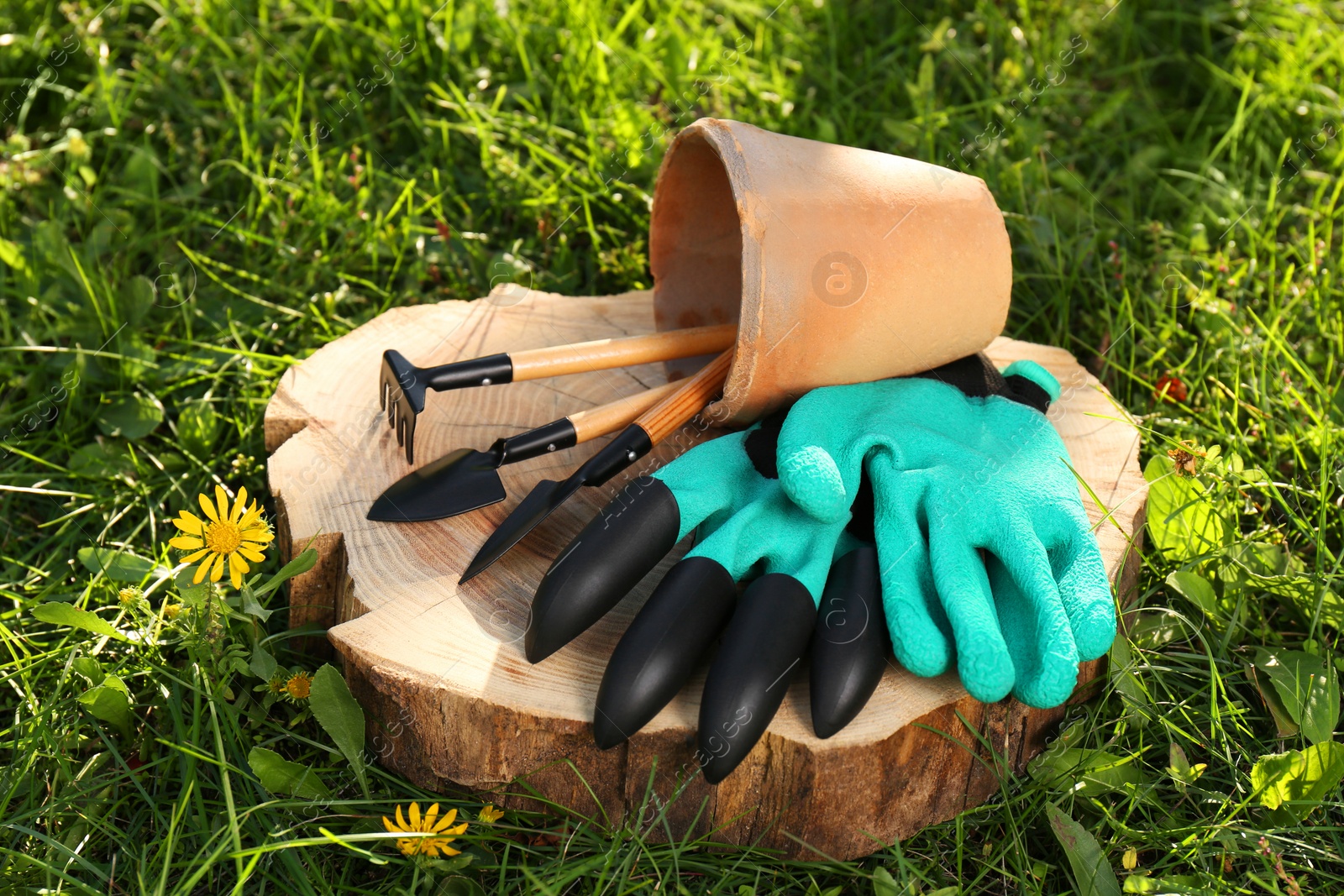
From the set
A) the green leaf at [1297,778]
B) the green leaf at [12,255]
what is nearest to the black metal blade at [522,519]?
the green leaf at [1297,778]

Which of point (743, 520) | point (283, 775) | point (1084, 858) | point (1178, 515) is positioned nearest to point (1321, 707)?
point (1178, 515)

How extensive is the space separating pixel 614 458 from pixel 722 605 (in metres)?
0.32

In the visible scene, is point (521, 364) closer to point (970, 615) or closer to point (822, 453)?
point (822, 453)

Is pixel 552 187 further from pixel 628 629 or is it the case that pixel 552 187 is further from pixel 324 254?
pixel 628 629

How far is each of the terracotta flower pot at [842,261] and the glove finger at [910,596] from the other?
27 centimetres

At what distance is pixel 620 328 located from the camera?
209 cm

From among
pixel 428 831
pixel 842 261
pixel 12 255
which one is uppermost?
pixel 842 261

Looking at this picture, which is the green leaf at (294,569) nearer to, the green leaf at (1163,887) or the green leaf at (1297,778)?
the green leaf at (1163,887)

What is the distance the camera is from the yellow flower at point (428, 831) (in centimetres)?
136

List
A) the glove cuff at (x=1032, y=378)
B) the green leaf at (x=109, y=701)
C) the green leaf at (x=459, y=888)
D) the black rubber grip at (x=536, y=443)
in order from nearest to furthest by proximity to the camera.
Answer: the green leaf at (x=459, y=888)
the green leaf at (x=109, y=701)
the black rubber grip at (x=536, y=443)
the glove cuff at (x=1032, y=378)

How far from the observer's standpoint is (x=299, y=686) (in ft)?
5.06

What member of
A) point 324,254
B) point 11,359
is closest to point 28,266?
point 11,359

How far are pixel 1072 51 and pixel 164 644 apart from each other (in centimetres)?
282

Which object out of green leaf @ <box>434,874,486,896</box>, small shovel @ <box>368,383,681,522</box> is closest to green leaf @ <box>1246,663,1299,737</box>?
small shovel @ <box>368,383,681,522</box>
